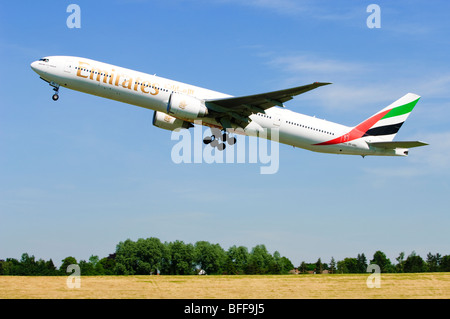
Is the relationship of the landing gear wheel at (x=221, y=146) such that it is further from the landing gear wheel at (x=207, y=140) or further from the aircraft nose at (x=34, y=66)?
the aircraft nose at (x=34, y=66)

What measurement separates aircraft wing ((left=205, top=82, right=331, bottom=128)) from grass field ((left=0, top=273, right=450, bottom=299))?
1174 centimetres

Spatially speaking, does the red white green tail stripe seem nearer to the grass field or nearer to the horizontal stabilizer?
the horizontal stabilizer

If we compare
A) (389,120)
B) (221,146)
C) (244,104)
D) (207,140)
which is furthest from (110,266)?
(389,120)

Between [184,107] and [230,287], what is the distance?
1419 cm

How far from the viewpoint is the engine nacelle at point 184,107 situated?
3319cm

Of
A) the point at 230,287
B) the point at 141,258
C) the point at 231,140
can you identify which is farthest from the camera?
the point at 141,258

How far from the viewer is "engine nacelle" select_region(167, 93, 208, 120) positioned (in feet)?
109

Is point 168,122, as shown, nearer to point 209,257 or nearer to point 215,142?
point 215,142

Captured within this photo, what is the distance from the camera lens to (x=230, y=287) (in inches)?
892

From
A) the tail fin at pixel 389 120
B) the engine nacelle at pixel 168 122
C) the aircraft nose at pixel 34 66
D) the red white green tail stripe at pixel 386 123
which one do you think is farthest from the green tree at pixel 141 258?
the tail fin at pixel 389 120

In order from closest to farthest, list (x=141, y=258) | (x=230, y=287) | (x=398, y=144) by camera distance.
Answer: (x=230, y=287)
(x=398, y=144)
(x=141, y=258)

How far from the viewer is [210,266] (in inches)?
1658

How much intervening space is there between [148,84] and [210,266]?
16.2 meters
